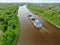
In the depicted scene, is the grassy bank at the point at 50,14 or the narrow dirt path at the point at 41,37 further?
the grassy bank at the point at 50,14

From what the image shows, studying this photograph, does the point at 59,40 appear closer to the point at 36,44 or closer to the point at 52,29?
the point at 36,44

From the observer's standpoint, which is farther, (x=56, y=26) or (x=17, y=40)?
(x=56, y=26)

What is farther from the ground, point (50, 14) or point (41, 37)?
point (41, 37)

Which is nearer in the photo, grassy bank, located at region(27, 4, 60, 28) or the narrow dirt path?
the narrow dirt path

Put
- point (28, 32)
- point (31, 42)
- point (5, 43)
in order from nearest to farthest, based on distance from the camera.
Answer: point (5, 43) < point (31, 42) < point (28, 32)

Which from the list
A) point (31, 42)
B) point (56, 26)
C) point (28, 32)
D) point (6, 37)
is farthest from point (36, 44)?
point (56, 26)

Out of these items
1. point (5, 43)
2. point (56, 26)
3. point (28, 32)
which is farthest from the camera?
point (56, 26)

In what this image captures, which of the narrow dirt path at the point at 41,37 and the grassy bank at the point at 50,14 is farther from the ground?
the narrow dirt path at the point at 41,37

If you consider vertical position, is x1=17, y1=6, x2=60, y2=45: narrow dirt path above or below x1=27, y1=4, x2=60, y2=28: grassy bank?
above

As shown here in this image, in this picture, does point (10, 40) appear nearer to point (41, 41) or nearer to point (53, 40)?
point (41, 41)

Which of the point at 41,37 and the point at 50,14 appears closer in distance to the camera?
the point at 41,37
